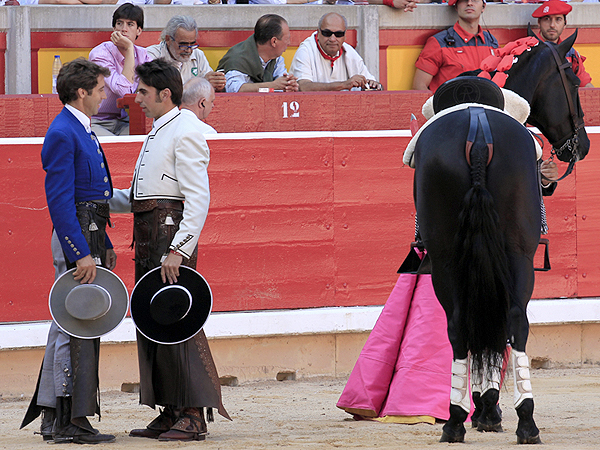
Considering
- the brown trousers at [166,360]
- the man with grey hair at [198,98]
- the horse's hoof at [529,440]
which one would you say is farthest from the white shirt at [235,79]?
the horse's hoof at [529,440]

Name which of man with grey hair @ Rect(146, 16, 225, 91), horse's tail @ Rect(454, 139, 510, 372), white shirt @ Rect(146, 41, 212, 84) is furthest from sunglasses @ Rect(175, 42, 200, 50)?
horse's tail @ Rect(454, 139, 510, 372)

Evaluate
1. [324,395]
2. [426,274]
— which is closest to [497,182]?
[426,274]

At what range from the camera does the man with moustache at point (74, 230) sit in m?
4.14

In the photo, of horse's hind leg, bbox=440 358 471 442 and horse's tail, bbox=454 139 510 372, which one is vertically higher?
horse's tail, bbox=454 139 510 372

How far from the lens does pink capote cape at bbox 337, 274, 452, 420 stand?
15.5 feet

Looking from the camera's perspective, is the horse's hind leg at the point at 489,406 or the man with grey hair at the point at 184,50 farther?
the man with grey hair at the point at 184,50

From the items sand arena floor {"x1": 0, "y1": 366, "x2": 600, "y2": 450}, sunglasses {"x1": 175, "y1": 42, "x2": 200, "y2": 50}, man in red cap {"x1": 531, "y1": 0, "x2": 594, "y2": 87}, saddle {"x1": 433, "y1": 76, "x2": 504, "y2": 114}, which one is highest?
man in red cap {"x1": 531, "y1": 0, "x2": 594, "y2": 87}

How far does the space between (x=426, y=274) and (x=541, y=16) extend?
360 centimetres

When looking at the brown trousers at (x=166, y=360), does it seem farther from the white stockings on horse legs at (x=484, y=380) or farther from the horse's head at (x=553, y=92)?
the horse's head at (x=553, y=92)

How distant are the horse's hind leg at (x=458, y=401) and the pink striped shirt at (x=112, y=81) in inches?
135

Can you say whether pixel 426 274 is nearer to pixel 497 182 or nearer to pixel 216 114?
pixel 497 182

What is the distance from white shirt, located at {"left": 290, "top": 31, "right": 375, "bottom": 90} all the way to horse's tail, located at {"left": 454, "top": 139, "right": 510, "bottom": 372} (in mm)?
3333

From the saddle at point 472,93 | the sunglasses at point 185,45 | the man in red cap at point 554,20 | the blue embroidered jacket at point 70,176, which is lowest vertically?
the blue embroidered jacket at point 70,176

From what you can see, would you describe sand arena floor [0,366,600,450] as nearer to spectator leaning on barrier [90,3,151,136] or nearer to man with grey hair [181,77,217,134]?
man with grey hair [181,77,217,134]
